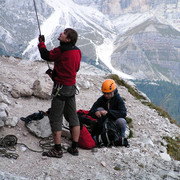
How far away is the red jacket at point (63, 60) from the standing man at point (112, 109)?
174 centimetres

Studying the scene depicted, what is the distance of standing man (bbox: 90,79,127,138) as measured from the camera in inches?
267

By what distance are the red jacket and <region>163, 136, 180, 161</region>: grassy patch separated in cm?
473

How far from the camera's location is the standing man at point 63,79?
16.2 ft

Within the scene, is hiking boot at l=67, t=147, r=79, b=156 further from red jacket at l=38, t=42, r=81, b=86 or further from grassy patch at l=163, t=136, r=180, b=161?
grassy patch at l=163, t=136, r=180, b=161

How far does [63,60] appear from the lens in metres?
5.00

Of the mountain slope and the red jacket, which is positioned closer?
the mountain slope

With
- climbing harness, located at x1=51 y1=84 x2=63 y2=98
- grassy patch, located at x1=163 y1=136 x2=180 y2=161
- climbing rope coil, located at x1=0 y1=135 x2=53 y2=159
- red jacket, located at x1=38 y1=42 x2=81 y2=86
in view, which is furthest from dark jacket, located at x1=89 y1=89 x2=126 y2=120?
grassy patch, located at x1=163 y1=136 x2=180 y2=161

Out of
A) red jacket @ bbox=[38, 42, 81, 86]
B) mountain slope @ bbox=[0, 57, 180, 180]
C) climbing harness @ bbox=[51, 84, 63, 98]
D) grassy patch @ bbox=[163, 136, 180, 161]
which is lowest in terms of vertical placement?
grassy patch @ bbox=[163, 136, 180, 161]

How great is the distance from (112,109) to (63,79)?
2497mm

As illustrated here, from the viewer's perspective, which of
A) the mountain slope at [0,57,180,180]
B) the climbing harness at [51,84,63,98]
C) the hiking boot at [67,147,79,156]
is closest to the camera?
the mountain slope at [0,57,180,180]

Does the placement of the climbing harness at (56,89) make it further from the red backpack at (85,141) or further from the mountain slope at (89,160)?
the red backpack at (85,141)

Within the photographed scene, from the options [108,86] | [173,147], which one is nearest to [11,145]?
[108,86]

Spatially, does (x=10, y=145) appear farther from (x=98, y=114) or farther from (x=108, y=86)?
(x=108, y=86)

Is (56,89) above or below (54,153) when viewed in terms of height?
above
